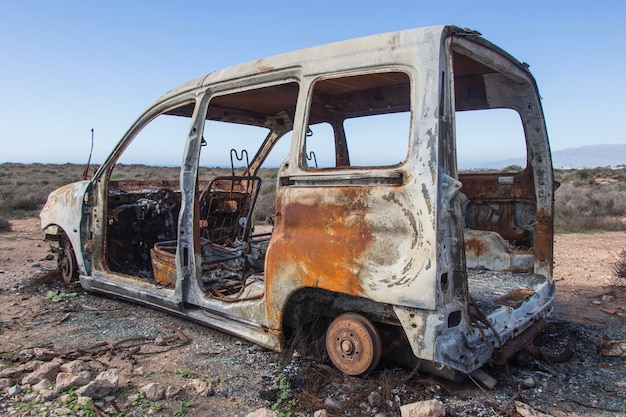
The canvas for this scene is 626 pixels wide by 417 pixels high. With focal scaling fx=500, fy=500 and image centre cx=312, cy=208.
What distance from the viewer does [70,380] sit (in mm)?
A: 3236

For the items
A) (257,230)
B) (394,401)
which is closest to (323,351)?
(394,401)

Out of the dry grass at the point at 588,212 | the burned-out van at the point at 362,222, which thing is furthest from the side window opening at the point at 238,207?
the dry grass at the point at 588,212

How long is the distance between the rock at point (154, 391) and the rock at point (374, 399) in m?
1.30

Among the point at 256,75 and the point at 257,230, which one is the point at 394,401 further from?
the point at 257,230

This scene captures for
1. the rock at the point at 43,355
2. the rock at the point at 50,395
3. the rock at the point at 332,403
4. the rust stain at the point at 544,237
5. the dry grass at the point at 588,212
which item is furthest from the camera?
the dry grass at the point at 588,212

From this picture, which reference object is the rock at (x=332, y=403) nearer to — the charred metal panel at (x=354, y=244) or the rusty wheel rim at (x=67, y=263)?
the charred metal panel at (x=354, y=244)

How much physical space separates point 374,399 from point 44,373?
2.24m

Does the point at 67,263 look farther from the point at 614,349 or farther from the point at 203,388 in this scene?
the point at 614,349

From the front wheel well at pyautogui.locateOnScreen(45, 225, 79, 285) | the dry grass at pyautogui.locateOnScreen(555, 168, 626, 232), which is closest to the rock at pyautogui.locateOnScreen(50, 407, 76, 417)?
the front wheel well at pyautogui.locateOnScreen(45, 225, 79, 285)

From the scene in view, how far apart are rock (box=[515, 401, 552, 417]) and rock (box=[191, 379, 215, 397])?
6.17 feet

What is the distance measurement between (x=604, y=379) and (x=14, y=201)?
18340 millimetres

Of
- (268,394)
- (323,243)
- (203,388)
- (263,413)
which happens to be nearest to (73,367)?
(203,388)

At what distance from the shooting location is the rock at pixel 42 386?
3.24 meters

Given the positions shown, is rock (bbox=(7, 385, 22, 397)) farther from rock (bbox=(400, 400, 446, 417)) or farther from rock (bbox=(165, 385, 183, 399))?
rock (bbox=(400, 400, 446, 417))
